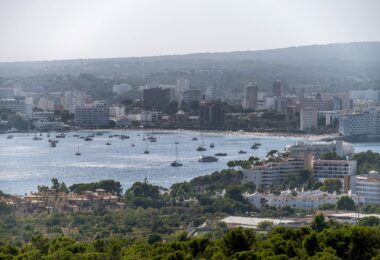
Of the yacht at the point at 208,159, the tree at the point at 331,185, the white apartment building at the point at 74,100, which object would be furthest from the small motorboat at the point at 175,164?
the white apartment building at the point at 74,100

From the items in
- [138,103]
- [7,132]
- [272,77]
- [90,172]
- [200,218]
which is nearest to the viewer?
[200,218]

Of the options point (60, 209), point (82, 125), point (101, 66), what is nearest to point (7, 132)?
point (82, 125)

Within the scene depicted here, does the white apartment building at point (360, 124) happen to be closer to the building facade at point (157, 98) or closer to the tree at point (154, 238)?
the building facade at point (157, 98)

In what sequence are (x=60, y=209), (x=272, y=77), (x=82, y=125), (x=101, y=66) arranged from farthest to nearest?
(x=101, y=66) → (x=272, y=77) → (x=82, y=125) → (x=60, y=209)

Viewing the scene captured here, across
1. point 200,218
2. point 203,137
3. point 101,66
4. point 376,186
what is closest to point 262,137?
point 203,137

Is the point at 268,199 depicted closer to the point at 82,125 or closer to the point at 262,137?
the point at 262,137

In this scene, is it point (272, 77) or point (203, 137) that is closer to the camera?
point (203, 137)
